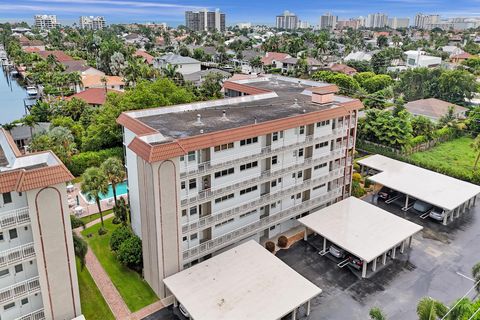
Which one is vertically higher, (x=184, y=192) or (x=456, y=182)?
(x=184, y=192)

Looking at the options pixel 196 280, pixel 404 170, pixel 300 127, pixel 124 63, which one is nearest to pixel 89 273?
pixel 196 280

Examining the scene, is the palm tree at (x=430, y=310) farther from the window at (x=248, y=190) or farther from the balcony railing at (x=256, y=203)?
the window at (x=248, y=190)

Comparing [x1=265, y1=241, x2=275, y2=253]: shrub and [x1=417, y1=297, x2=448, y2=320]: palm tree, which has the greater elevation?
[x1=417, y1=297, x2=448, y2=320]: palm tree

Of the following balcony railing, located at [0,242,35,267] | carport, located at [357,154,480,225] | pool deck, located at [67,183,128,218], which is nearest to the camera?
balcony railing, located at [0,242,35,267]

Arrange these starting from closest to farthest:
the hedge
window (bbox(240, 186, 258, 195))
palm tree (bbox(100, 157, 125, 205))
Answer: window (bbox(240, 186, 258, 195)) < palm tree (bbox(100, 157, 125, 205)) < the hedge

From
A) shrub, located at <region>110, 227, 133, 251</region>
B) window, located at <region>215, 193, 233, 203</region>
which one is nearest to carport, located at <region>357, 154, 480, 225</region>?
window, located at <region>215, 193, 233, 203</region>

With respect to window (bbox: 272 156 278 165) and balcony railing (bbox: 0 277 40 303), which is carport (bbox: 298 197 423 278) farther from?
balcony railing (bbox: 0 277 40 303)

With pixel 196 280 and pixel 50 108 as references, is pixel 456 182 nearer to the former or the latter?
pixel 196 280
